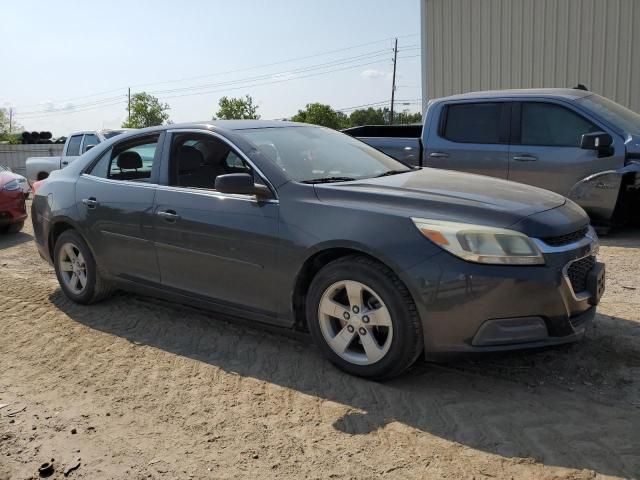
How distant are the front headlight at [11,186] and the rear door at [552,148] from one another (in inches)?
286

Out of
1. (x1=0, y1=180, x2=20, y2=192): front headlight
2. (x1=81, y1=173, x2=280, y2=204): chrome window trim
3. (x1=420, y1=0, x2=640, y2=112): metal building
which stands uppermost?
(x1=420, y1=0, x2=640, y2=112): metal building

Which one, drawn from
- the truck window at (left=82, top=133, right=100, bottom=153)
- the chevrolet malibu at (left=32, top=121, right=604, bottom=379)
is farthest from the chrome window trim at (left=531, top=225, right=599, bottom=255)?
the truck window at (left=82, top=133, right=100, bottom=153)

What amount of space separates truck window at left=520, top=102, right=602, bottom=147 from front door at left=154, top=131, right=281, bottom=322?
4536 millimetres

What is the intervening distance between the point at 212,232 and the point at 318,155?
96 cm

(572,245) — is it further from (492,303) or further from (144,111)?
(144,111)

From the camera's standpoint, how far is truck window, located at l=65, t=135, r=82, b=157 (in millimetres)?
14219

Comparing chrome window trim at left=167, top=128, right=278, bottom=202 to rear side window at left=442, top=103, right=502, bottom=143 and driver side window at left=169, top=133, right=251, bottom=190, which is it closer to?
driver side window at left=169, top=133, right=251, bottom=190

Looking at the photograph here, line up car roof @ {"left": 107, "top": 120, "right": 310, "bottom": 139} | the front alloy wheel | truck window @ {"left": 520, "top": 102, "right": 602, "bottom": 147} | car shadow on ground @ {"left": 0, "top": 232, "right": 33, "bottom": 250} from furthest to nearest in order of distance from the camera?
car shadow on ground @ {"left": 0, "top": 232, "right": 33, "bottom": 250}
truck window @ {"left": 520, "top": 102, "right": 602, "bottom": 147}
car roof @ {"left": 107, "top": 120, "right": 310, "bottom": 139}
the front alloy wheel

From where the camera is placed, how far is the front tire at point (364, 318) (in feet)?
11.1

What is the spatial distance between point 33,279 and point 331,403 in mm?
4383

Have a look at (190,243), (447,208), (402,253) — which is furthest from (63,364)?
(447,208)

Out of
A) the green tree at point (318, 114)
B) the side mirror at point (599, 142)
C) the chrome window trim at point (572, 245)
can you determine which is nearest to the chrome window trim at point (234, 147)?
the chrome window trim at point (572, 245)

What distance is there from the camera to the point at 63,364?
13.6ft

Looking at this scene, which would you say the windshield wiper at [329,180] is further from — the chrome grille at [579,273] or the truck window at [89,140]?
the truck window at [89,140]
